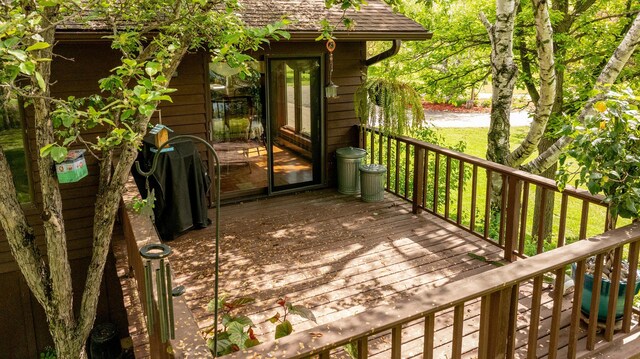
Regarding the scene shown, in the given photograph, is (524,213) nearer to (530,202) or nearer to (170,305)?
(170,305)

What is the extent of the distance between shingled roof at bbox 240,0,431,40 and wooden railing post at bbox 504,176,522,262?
106 inches

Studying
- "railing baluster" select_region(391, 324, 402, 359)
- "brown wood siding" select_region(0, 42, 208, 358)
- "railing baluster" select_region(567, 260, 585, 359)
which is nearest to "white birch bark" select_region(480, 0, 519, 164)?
"brown wood siding" select_region(0, 42, 208, 358)

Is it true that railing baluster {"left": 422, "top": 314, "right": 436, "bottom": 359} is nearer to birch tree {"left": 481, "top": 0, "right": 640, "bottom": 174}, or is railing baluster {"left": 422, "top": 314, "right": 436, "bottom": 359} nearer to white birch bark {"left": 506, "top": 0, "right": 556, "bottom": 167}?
birch tree {"left": 481, "top": 0, "right": 640, "bottom": 174}

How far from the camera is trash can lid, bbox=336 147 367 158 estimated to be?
7.04m

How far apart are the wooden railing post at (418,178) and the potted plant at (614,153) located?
257 cm

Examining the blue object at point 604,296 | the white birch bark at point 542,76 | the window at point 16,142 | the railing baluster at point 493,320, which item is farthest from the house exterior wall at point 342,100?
the railing baluster at point 493,320

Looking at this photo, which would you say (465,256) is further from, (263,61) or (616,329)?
(263,61)

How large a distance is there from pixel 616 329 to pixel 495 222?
4.73 metres

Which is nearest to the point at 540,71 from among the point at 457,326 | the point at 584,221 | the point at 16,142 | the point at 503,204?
the point at 503,204

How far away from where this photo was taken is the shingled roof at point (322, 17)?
242 inches

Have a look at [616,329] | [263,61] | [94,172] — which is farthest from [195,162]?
[616,329]

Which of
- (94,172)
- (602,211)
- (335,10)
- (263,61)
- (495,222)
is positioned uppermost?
(335,10)

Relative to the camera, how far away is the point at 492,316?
282 centimetres

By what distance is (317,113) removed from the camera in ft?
23.8
